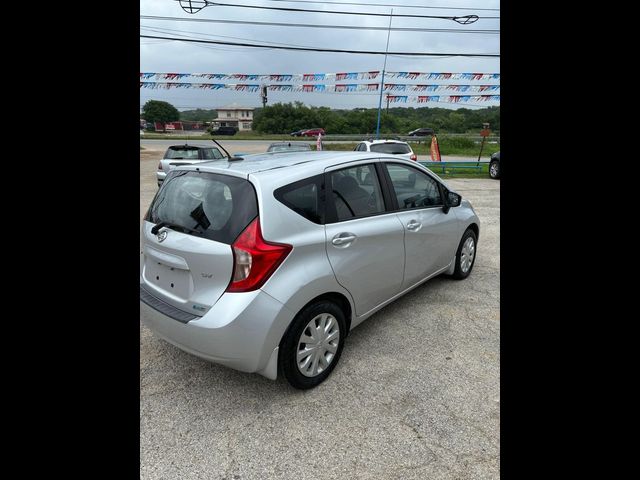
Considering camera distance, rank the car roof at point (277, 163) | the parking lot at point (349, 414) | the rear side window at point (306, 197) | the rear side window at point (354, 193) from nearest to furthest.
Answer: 1. the parking lot at point (349, 414)
2. the rear side window at point (306, 197)
3. the car roof at point (277, 163)
4. the rear side window at point (354, 193)

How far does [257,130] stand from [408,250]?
173 ft

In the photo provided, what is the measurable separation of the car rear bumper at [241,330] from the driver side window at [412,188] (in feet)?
5.49

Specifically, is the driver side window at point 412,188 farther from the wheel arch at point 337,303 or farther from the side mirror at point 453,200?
the wheel arch at point 337,303

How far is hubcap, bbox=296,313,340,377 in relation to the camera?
2598 mm

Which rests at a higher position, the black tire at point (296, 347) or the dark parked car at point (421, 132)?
the dark parked car at point (421, 132)

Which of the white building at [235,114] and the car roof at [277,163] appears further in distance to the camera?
the white building at [235,114]

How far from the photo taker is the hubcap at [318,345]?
8.52ft

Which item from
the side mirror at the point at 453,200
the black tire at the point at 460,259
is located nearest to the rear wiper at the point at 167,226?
the side mirror at the point at 453,200

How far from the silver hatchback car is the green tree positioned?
2002 inches

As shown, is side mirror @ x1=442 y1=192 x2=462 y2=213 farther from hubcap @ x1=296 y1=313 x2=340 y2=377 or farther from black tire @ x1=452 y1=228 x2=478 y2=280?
hubcap @ x1=296 y1=313 x2=340 y2=377

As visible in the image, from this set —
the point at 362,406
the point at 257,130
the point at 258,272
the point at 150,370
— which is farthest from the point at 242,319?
the point at 257,130

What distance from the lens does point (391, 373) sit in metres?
2.87

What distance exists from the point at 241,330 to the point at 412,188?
227cm
